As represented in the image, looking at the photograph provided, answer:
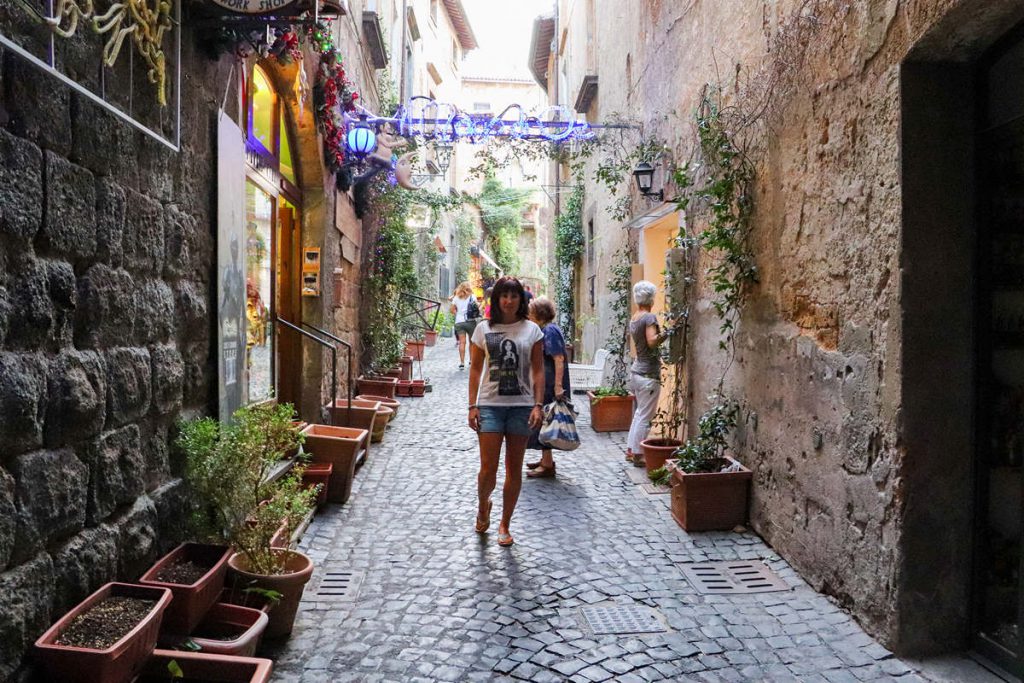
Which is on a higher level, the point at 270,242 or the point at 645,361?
the point at 270,242

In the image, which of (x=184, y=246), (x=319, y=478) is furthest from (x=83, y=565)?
(x=319, y=478)

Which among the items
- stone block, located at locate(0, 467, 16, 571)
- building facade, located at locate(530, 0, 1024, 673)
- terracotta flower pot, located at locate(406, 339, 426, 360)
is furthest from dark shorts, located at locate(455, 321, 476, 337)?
A: stone block, located at locate(0, 467, 16, 571)

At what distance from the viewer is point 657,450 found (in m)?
6.08

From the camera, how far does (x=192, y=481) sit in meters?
3.18

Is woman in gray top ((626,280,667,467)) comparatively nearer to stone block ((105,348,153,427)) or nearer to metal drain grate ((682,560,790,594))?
metal drain grate ((682,560,790,594))

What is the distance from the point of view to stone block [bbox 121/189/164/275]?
2.87 meters

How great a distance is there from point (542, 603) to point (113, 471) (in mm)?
1966

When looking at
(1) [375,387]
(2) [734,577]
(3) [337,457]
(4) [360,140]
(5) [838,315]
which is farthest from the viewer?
(1) [375,387]

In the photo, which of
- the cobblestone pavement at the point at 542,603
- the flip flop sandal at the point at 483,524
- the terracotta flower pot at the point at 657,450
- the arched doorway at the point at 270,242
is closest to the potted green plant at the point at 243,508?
the cobblestone pavement at the point at 542,603

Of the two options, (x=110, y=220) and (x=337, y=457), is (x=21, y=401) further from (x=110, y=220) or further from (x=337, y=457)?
(x=337, y=457)

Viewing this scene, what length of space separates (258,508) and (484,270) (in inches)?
1138

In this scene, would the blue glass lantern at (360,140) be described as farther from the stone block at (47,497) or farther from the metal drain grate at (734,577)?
the stone block at (47,497)

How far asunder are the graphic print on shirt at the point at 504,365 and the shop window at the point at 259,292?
1.95m

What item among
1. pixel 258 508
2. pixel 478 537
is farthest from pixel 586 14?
pixel 258 508
